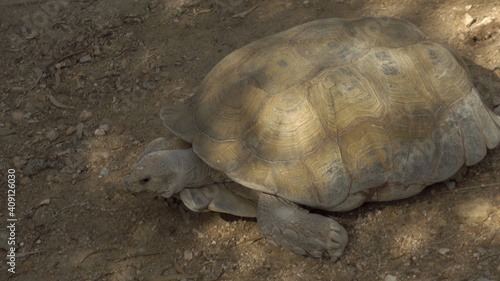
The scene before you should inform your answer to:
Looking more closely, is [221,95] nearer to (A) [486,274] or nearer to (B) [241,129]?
(B) [241,129]

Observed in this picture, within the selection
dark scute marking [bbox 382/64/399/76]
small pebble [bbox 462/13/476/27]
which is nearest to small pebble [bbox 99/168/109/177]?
dark scute marking [bbox 382/64/399/76]

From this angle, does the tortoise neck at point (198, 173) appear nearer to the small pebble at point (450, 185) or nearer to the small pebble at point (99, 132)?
the small pebble at point (99, 132)

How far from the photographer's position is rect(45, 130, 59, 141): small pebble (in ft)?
16.4

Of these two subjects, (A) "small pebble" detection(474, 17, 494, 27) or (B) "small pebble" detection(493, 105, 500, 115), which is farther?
(A) "small pebble" detection(474, 17, 494, 27)

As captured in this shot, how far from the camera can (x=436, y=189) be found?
3.92 meters

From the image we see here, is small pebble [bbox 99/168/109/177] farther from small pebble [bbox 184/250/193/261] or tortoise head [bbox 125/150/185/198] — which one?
small pebble [bbox 184/250/193/261]

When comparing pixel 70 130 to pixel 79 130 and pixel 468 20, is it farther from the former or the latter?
pixel 468 20

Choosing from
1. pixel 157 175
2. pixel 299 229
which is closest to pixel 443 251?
pixel 299 229

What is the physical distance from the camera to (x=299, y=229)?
12.0ft

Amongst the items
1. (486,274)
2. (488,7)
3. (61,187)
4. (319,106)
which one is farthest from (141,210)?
(488,7)

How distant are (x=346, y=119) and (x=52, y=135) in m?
2.82

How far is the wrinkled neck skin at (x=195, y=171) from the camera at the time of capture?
157 inches

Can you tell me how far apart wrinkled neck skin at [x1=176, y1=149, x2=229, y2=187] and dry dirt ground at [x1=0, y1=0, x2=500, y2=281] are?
299mm

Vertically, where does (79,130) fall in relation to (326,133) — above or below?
below
